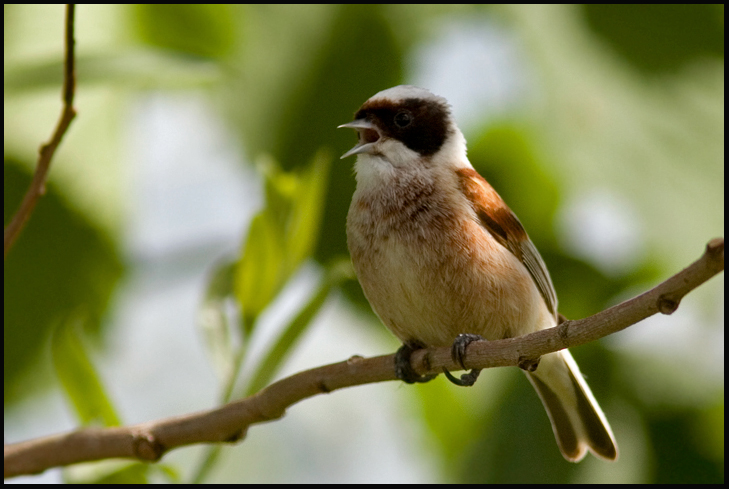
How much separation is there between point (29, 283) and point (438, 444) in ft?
6.66

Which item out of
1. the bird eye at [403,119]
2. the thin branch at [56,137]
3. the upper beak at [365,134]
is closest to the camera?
the thin branch at [56,137]

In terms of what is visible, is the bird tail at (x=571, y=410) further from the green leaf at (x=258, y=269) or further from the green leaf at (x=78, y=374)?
the green leaf at (x=78, y=374)

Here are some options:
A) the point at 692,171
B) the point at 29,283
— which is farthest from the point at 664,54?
the point at 29,283

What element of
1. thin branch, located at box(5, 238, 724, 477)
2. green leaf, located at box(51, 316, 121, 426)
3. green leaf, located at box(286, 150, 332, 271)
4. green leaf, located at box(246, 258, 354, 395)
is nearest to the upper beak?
green leaf, located at box(286, 150, 332, 271)

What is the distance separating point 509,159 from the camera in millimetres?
3824

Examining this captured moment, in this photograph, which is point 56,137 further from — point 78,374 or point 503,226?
point 503,226

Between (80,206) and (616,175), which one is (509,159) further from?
(80,206)

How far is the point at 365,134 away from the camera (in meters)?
3.28

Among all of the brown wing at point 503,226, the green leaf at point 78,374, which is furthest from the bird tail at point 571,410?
the green leaf at point 78,374

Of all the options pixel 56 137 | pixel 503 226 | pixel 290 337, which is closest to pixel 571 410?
pixel 503 226

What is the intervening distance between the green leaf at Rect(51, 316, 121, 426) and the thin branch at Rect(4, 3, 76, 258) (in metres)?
0.46

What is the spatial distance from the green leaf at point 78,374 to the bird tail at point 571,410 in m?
1.68

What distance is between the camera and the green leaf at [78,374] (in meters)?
2.76

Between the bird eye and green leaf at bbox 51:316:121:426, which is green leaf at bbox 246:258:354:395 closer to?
green leaf at bbox 51:316:121:426
